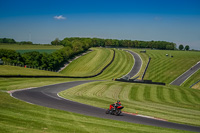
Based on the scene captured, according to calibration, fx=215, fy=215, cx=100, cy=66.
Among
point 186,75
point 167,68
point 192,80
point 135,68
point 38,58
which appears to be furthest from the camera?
point 38,58

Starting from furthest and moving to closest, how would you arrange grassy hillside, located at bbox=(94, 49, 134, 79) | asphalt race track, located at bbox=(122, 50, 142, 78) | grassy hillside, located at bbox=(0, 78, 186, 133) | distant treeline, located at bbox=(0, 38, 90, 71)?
distant treeline, located at bbox=(0, 38, 90, 71)
grassy hillside, located at bbox=(94, 49, 134, 79)
asphalt race track, located at bbox=(122, 50, 142, 78)
grassy hillside, located at bbox=(0, 78, 186, 133)

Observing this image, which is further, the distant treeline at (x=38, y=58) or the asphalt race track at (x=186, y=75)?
the distant treeline at (x=38, y=58)

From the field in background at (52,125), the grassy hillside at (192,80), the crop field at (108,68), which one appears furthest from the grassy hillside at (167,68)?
the field in background at (52,125)

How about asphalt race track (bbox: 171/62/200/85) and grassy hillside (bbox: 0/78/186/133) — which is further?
asphalt race track (bbox: 171/62/200/85)

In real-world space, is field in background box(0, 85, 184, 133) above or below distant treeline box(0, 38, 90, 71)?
below

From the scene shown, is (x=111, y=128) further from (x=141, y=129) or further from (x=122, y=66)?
(x=122, y=66)

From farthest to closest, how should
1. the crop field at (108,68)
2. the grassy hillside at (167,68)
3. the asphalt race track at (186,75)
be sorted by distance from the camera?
the crop field at (108,68)
the grassy hillside at (167,68)
the asphalt race track at (186,75)

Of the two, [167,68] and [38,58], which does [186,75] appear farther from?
[38,58]

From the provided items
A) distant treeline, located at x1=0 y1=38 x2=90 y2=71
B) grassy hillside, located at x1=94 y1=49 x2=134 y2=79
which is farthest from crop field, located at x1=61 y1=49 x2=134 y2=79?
distant treeline, located at x1=0 y1=38 x2=90 y2=71

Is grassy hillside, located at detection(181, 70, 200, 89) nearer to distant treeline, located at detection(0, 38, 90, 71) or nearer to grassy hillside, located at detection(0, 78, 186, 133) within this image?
grassy hillside, located at detection(0, 78, 186, 133)

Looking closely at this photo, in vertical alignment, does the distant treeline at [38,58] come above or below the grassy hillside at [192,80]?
above

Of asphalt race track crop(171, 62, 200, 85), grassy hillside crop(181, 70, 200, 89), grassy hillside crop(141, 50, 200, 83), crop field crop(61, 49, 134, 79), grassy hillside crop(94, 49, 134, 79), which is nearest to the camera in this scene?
grassy hillside crop(181, 70, 200, 89)

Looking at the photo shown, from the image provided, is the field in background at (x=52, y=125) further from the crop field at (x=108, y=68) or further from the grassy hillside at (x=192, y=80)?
the crop field at (x=108, y=68)

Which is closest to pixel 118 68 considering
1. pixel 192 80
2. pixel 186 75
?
pixel 186 75
